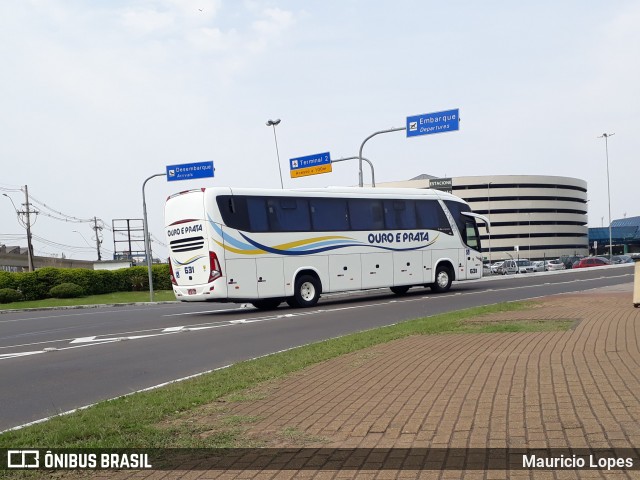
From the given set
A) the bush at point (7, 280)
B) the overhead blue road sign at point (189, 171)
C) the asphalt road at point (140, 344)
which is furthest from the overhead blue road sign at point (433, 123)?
the bush at point (7, 280)

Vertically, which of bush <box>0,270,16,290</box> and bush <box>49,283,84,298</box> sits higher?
bush <box>0,270,16,290</box>

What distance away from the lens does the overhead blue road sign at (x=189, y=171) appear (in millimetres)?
36219

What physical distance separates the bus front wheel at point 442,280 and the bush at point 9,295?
24.8m

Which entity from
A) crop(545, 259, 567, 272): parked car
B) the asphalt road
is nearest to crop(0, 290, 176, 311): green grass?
the asphalt road

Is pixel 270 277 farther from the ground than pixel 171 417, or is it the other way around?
pixel 270 277

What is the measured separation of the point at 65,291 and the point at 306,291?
909 inches

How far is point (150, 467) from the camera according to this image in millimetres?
4930

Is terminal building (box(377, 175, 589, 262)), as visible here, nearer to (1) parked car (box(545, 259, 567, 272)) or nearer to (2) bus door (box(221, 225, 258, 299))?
(1) parked car (box(545, 259, 567, 272))

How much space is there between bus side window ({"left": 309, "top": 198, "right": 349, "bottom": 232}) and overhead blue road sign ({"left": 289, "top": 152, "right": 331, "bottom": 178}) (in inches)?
527

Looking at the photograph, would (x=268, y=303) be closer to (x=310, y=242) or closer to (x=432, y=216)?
(x=310, y=242)

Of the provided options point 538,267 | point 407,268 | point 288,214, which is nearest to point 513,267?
point 538,267

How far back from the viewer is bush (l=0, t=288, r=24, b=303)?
38531 millimetres

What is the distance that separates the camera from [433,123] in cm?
2944

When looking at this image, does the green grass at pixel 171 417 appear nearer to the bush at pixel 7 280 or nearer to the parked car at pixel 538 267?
the bush at pixel 7 280
